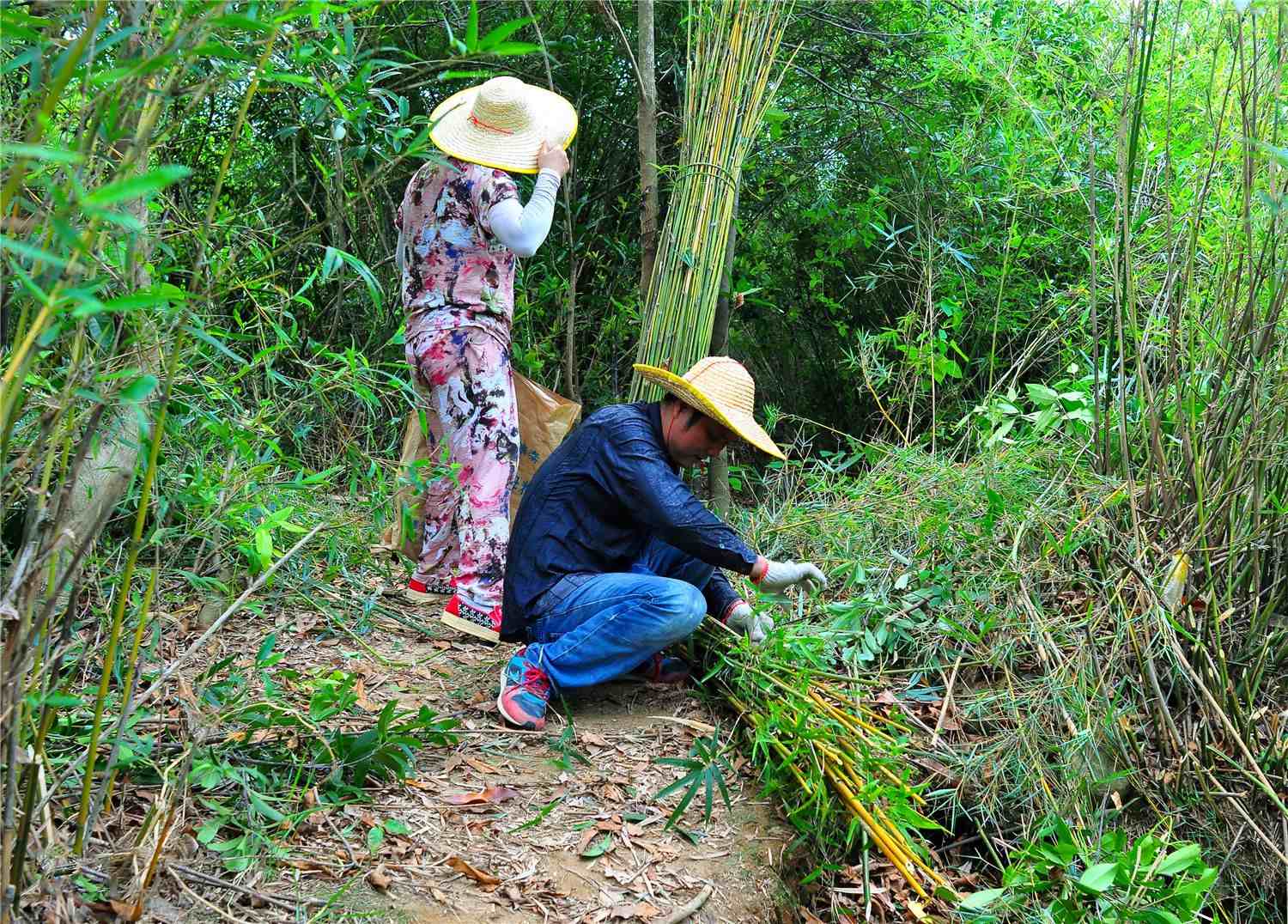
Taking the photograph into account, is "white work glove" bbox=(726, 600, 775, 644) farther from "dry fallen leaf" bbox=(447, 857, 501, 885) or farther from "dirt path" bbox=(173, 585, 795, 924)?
"dry fallen leaf" bbox=(447, 857, 501, 885)

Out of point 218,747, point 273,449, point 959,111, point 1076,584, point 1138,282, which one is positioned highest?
point 959,111

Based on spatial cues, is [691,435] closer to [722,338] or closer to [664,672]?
[664,672]

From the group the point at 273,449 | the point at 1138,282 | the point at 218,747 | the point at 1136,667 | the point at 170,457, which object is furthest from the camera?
the point at 1138,282

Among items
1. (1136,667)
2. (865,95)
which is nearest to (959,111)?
(865,95)

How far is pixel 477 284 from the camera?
3471mm

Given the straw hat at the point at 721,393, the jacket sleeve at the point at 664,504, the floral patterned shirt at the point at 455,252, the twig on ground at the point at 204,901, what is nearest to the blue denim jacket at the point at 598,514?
the jacket sleeve at the point at 664,504

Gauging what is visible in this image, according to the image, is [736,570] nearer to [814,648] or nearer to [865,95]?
[814,648]

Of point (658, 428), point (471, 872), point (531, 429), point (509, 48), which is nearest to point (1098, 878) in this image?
point (471, 872)

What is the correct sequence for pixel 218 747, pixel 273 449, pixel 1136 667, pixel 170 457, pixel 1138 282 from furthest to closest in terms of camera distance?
pixel 1138 282, pixel 170 457, pixel 1136 667, pixel 273 449, pixel 218 747

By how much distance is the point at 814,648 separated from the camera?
2865 millimetres

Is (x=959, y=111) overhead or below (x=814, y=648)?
overhead

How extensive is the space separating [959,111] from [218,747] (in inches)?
155

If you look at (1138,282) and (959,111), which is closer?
(1138,282)

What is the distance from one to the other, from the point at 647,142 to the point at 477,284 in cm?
97
